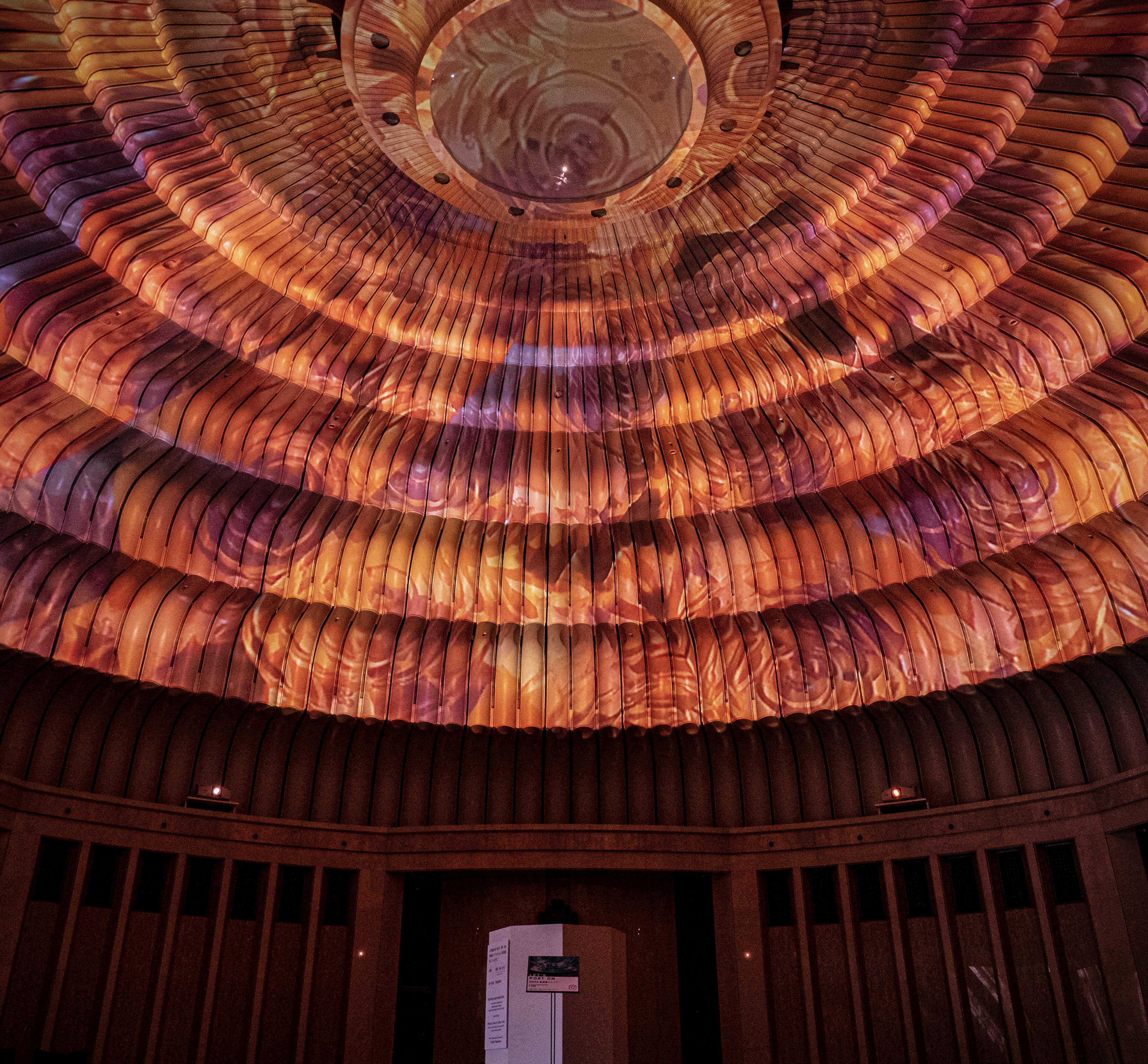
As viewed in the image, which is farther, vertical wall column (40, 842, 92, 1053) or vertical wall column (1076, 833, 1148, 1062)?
vertical wall column (40, 842, 92, 1053)

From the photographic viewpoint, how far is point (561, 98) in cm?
966

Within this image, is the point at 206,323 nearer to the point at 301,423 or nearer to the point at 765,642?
the point at 301,423

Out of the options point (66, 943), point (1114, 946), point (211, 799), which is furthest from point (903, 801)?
point (66, 943)

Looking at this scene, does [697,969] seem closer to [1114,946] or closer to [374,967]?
[374,967]

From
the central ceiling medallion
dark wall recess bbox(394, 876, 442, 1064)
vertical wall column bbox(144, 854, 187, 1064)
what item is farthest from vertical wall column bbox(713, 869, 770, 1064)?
the central ceiling medallion

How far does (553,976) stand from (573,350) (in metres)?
7.05

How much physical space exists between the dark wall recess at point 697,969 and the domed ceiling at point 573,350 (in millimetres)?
2094

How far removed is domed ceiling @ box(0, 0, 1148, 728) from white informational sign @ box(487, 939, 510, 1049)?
142 inches

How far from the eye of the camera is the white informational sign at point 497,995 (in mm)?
8391

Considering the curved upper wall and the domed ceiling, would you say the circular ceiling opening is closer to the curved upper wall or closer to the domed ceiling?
the domed ceiling

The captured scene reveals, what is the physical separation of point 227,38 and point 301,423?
408 cm

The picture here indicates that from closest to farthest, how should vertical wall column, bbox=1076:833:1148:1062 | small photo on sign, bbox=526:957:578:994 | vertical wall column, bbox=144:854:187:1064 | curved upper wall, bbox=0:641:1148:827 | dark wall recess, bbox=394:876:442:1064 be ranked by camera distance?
1. small photo on sign, bbox=526:957:578:994
2. vertical wall column, bbox=1076:833:1148:1062
3. vertical wall column, bbox=144:854:187:1064
4. curved upper wall, bbox=0:641:1148:827
5. dark wall recess, bbox=394:876:442:1064

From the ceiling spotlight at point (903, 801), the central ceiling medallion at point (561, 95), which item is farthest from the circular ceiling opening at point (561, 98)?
the ceiling spotlight at point (903, 801)

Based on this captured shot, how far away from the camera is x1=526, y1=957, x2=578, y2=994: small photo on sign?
27.1 feet
